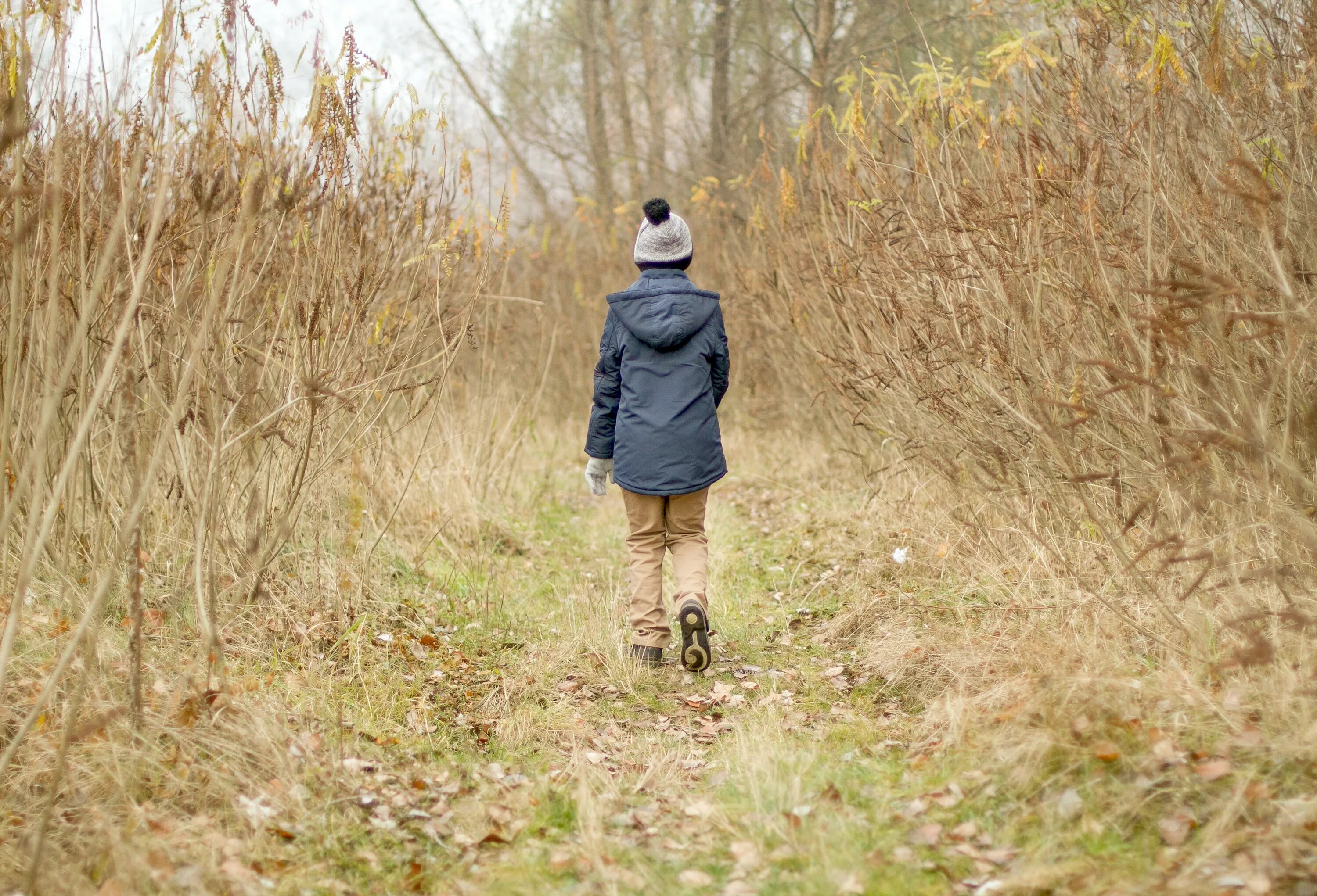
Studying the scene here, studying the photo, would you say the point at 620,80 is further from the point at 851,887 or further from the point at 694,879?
the point at 851,887

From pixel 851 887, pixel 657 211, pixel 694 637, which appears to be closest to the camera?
pixel 851 887

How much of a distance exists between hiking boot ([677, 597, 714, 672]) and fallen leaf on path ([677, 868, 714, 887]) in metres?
1.54

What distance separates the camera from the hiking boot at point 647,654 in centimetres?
447

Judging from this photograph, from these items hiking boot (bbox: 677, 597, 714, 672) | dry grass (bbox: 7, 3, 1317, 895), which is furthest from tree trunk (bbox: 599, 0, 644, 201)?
hiking boot (bbox: 677, 597, 714, 672)

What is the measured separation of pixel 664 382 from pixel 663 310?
0.30 meters

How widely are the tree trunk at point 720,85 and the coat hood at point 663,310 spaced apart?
26.9 ft

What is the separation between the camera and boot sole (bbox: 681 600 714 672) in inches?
169

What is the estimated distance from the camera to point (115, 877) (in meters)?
2.56

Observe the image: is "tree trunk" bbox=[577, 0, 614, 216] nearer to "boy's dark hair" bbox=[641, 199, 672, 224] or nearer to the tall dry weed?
the tall dry weed

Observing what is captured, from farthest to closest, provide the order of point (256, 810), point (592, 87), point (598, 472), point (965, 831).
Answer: point (592, 87) → point (598, 472) → point (256, 810) → point (965, 831)

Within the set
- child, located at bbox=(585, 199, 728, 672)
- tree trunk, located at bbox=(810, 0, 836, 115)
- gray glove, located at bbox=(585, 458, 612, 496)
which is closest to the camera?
child, located at bbox=(585, 199, 728, 672)

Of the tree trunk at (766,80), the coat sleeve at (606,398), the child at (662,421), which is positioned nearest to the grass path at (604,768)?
the child at (662,421)

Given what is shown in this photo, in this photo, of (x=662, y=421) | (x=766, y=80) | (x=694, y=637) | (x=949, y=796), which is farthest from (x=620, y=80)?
(x=949, y=796)

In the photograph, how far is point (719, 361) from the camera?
461 centimetres
